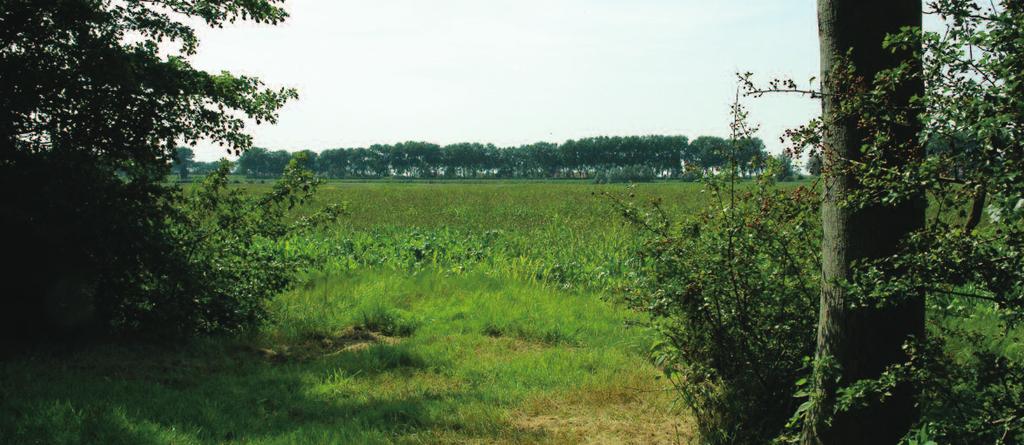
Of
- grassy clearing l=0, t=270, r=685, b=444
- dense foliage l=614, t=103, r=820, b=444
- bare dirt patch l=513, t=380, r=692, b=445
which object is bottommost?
bare dirt patch l=513, t=380, r=692, b=445

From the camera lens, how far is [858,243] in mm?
3781

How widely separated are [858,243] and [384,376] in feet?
15.1

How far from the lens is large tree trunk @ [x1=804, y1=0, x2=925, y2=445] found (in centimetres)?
373

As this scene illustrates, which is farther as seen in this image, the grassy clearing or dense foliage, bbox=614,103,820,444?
the grassy clearing

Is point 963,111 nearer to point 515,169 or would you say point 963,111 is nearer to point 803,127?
point 803,127

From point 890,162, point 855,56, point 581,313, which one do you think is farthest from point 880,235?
point 581,313

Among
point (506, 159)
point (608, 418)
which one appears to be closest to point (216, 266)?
point (608, 418)

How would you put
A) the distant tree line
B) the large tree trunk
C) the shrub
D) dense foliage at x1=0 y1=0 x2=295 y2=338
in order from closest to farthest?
the large tree trunk
the shrub
dense foliage at x1=0 y1=0 x2=295 y2=338
the distant tree line

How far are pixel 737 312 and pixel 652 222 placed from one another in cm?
100

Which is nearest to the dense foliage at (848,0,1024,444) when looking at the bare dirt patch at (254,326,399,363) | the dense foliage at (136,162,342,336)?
the bare dirt patch at (254,326,399,363)

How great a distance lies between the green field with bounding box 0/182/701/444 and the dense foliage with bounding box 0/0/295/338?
75 centimetres

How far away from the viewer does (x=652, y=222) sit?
17.6 feet

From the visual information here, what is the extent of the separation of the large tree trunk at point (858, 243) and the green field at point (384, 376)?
5.05ft

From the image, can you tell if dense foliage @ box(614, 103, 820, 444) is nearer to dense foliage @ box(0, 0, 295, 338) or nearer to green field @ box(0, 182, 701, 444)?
green field @ box(0, 182, 701, 444)
